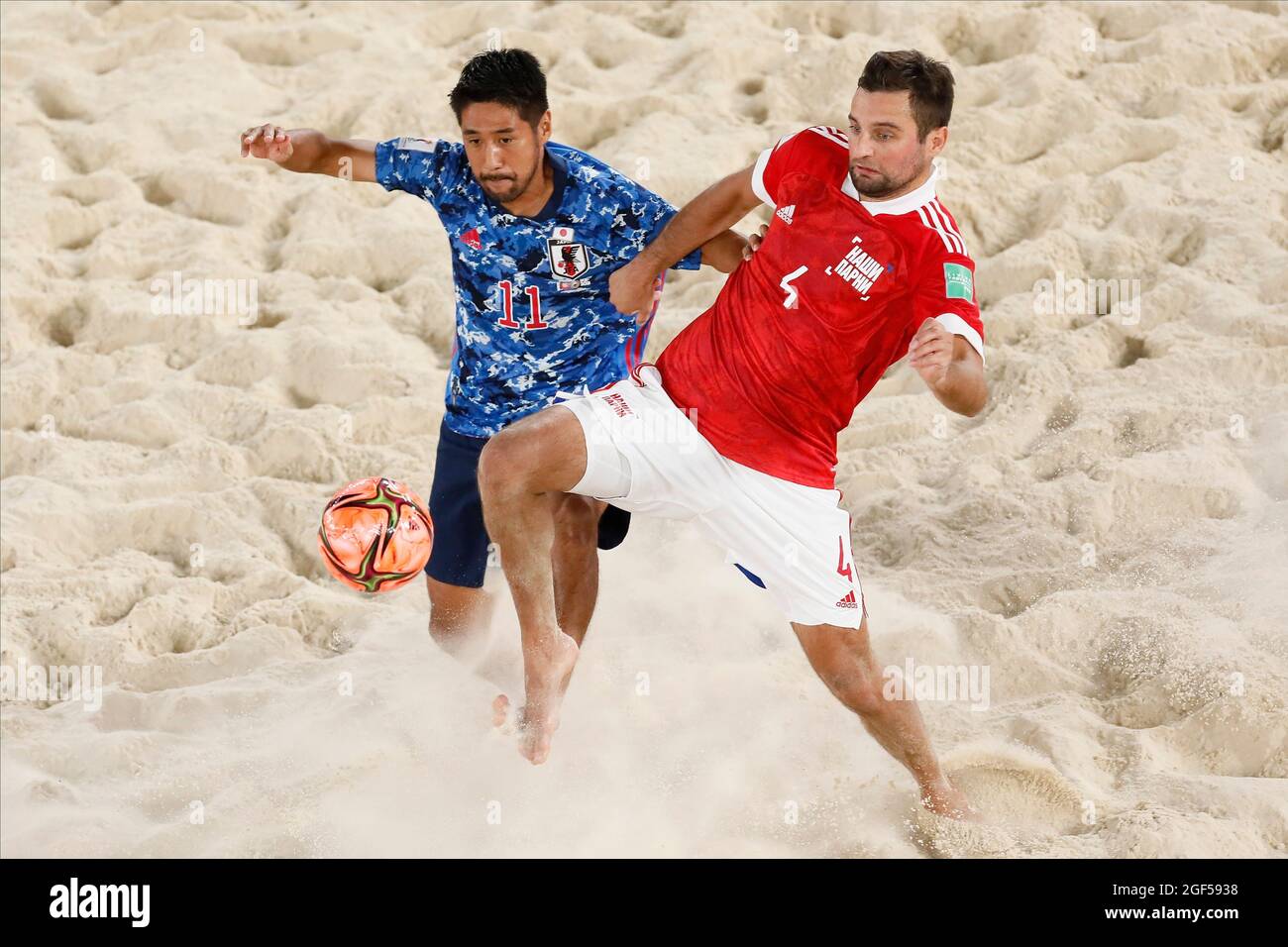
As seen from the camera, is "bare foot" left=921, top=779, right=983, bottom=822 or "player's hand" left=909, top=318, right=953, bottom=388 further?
"bare foot" left=921, top=779, right=983, bottom=822

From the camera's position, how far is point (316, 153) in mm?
3990

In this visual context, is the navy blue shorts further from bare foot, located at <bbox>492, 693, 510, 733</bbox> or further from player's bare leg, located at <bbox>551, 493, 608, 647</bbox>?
bare foot, located at <bbox>492, 693, 510, 733</bbox>

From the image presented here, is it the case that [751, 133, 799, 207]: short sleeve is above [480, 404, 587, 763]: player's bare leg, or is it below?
above

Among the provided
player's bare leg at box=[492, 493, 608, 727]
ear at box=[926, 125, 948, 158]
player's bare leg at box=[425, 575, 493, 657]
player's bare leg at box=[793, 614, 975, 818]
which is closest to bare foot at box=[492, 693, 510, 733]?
player's bare leg at box=[492, 493, 608, 727]

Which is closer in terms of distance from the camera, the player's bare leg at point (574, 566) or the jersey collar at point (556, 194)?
the jersey collar at point (556, 194)

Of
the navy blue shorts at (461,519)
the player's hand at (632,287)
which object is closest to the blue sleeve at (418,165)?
the player's hand at (632,287)

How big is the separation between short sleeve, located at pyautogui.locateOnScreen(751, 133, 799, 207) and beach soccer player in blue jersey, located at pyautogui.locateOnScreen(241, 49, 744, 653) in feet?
0.78

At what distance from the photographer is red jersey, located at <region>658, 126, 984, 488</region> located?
3.27 metres

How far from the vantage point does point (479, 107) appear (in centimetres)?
350

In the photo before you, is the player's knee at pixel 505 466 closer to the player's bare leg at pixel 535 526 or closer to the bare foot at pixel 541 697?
the player's bare leg at pixel 535 526

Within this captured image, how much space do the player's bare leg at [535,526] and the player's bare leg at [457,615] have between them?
76 cm

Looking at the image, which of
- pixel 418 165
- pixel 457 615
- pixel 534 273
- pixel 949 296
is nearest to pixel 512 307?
pixel 534 273

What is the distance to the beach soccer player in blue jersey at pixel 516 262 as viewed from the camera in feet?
11.7

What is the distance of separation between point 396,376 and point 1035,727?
277 centimetres
